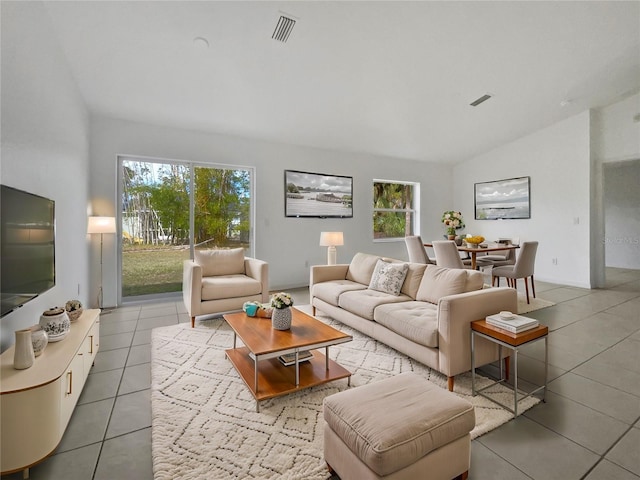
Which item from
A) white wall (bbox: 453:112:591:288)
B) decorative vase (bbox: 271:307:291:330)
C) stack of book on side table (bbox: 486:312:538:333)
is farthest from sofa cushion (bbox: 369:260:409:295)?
white wall (bbox: 453:112:591:288)

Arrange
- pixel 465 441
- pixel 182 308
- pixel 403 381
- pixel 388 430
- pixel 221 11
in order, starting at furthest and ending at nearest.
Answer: pixel 182 308 → pixel 221 11 → pixel 403 381 → pixel 465 441 → pixel 388 430

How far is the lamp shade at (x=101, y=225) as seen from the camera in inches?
153

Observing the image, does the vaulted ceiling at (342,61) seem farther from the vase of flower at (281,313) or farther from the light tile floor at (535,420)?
the light tile floor at (535,420)

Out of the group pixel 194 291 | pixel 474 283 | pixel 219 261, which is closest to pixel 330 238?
pixel 219 261

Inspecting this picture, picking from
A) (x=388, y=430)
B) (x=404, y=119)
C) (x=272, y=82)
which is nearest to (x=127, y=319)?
(x=272, y=82)

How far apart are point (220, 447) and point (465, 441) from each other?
1206 millimetres

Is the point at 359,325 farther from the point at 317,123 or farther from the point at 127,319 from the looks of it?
the point at 317,123

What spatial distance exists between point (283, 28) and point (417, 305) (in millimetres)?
2861

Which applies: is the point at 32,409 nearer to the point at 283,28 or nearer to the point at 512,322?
the point at 512,322

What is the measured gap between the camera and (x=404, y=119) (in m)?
A: 5.13

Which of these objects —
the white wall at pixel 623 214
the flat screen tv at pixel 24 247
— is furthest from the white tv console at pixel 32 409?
the white wall at pixel 623 214

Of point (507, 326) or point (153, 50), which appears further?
point (153, 50)

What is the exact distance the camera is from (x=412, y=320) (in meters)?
2.45

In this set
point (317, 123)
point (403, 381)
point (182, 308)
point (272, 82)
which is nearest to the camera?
point (403, 381)
